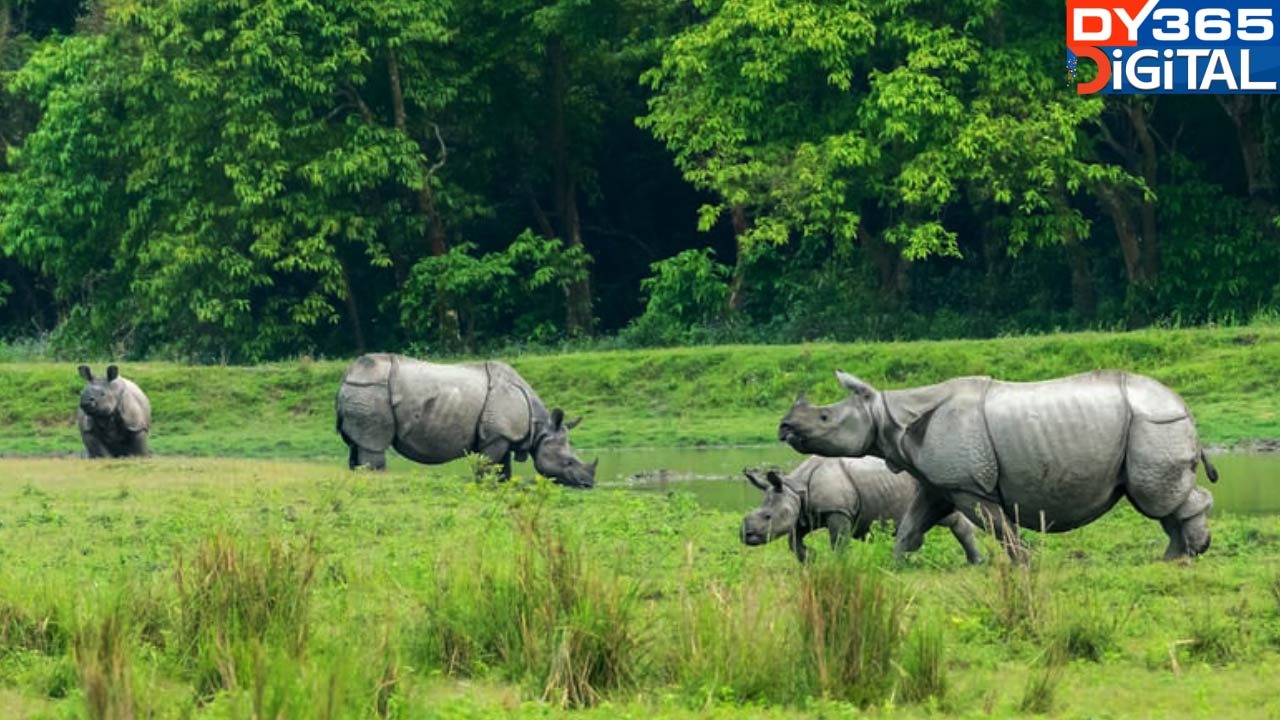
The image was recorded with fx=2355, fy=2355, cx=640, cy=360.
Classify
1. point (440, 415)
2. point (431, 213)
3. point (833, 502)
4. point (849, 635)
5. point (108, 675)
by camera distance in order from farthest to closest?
1. point (431, 213)
2. point (440, 415)
3. point (833, 502)
4. point (849, 635)
5. point (108, 675)

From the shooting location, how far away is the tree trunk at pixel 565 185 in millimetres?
39125

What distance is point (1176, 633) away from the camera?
34.9ft

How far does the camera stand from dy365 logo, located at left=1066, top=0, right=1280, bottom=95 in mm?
32094

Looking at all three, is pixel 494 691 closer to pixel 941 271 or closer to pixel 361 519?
pixel 361 519

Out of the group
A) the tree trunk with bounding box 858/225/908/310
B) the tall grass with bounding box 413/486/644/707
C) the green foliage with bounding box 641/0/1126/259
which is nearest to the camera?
the tall grass with bounding box 413/486/644/707

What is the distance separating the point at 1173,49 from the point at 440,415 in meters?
15.7

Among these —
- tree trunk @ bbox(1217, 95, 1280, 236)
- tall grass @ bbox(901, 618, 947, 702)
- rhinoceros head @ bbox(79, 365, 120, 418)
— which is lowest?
tall grass @ bbox(901, 618, 947, 702)

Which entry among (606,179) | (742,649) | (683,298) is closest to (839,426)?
(742,649)

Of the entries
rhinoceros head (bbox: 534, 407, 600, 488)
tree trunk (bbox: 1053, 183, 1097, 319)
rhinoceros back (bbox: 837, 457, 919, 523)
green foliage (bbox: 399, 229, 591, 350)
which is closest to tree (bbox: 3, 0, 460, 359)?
green foliage (bbox: 399, 229, 591, 350)

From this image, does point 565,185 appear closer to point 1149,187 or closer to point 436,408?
point 1149,187

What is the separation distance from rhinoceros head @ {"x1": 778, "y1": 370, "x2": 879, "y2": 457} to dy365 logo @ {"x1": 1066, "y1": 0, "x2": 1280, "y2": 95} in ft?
65.2

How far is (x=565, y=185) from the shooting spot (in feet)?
133

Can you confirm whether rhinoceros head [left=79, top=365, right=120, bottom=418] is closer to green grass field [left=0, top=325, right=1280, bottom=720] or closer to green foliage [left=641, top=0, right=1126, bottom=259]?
green grass field [left=0, top=325, right=1280, bottom=720]

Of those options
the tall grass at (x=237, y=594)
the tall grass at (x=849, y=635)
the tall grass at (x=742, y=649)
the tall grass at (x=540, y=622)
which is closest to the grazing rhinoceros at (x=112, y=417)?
the tall grass at (x=237, y=594)
